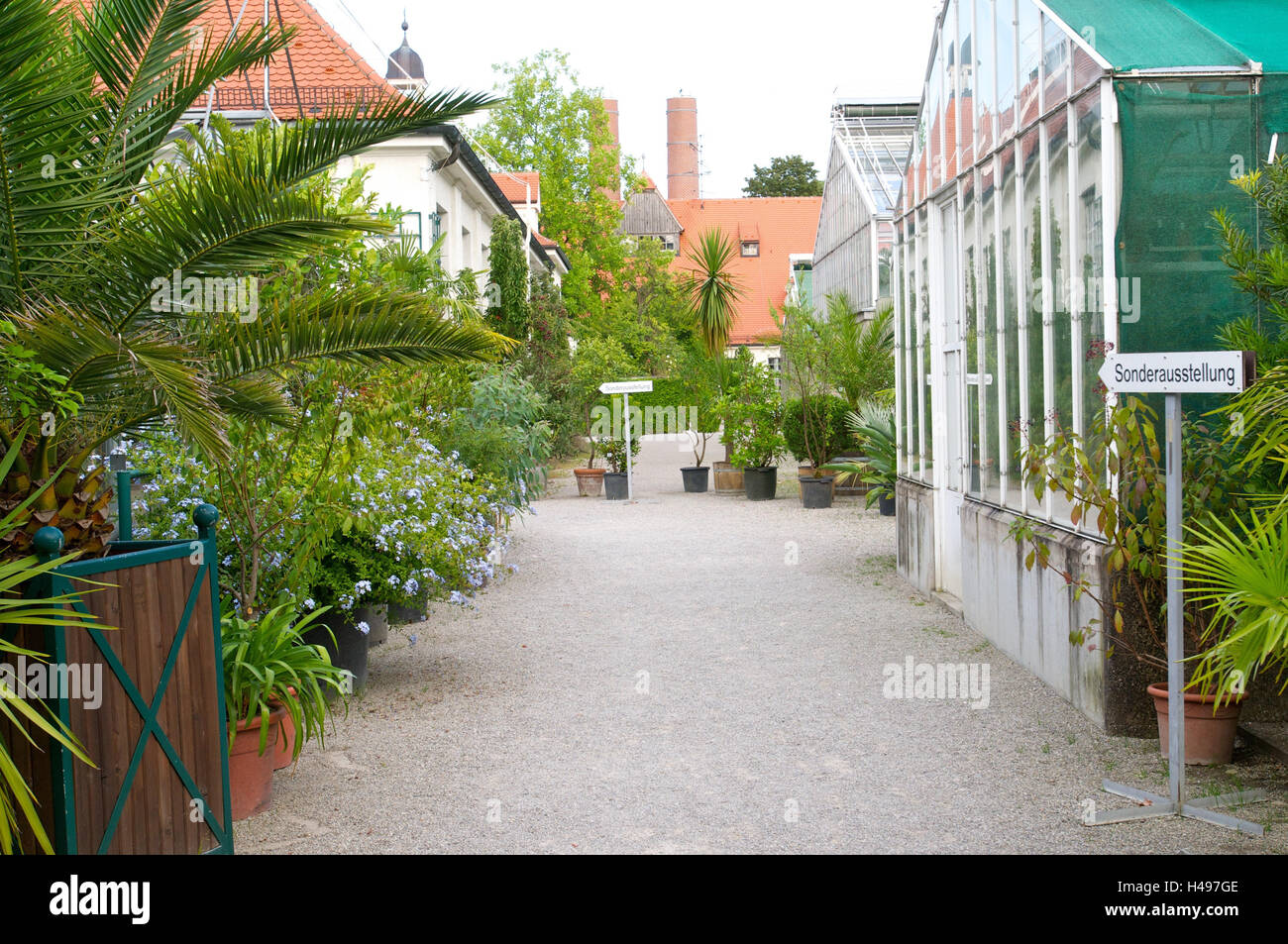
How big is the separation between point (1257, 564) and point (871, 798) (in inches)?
76.9

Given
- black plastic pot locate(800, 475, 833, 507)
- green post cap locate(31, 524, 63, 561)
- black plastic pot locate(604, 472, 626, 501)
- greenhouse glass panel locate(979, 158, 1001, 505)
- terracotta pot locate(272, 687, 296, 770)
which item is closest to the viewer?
green post cap locate(31, 524, 63, 561)

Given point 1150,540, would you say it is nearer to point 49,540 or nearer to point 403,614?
point 49,540

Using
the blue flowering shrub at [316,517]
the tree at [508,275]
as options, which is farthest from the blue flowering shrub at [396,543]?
the tree at [508,275]

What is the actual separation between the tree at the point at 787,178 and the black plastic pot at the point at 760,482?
4467 cm

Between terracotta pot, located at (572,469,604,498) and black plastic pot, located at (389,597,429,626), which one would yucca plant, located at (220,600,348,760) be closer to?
black plastic pot, located at (389,597,429,626)

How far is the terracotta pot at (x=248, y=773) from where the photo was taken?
5188mm

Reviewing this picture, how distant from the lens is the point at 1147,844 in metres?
4.63

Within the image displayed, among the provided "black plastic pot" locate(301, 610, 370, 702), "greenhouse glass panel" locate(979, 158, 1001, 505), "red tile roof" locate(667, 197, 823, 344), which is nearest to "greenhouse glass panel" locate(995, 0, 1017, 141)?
"greenhouse glass panel" locate(979, 158, 1001, 505)

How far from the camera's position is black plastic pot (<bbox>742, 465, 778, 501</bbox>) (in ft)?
63.7

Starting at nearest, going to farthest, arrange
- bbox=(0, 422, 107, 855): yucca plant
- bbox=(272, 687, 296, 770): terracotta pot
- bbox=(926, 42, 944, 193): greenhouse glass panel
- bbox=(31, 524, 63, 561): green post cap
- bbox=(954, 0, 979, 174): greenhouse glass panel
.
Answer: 1. bbox=(0, 422, 107, 855): yucca plant
2. bbox=(31, 524, 63, 561): green post cap
3. bbox=(272, 687, 296, 770): terracotta pot
4. bbox=(954, 0, 979, 174): greenhouse glass panel
5. bbox=(926, 42, 944, 193): greenhouse glass panel

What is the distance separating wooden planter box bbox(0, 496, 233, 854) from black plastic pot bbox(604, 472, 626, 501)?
Answer: 51.0ft

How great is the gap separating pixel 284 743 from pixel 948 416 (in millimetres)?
6671

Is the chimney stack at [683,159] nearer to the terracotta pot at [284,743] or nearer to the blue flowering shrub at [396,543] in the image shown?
the blue flowering shrub at [396,543]

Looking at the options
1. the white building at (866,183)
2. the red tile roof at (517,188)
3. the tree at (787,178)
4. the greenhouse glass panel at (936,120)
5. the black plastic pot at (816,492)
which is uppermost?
the tree at (787,178)
